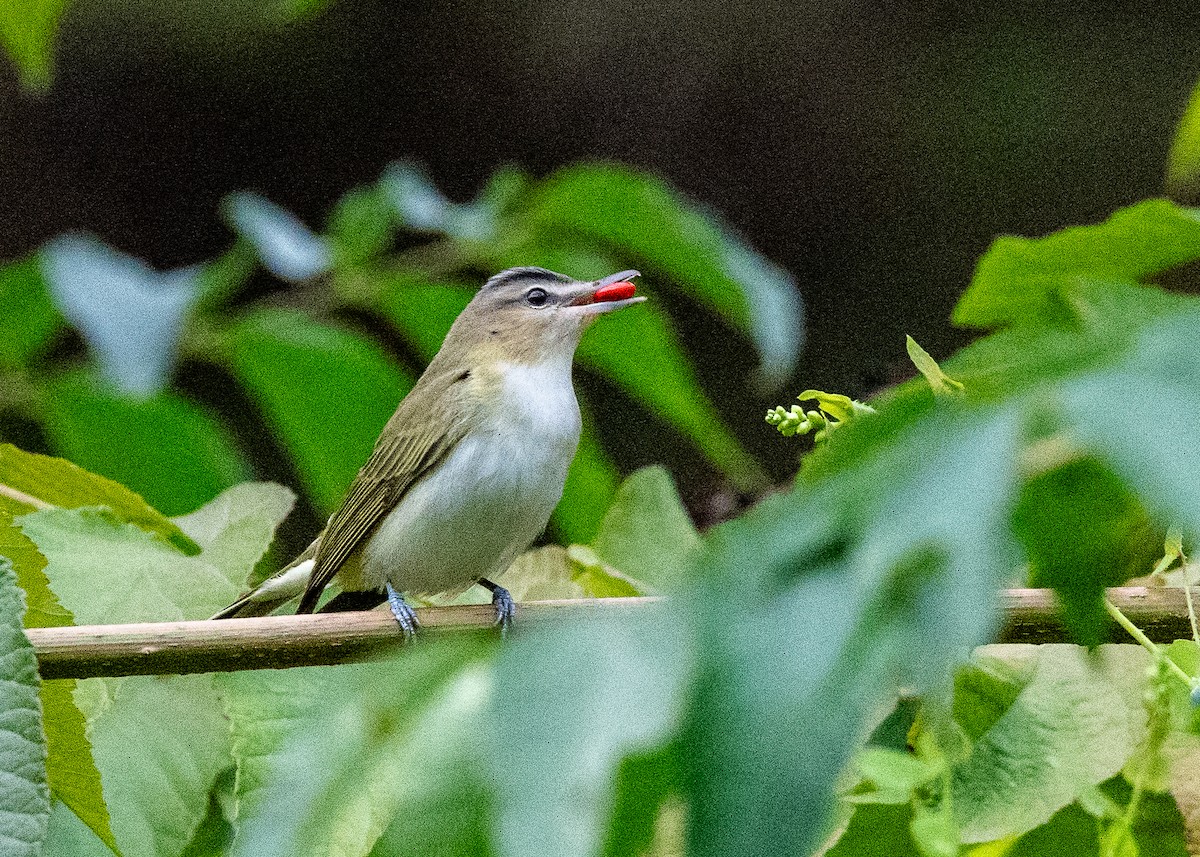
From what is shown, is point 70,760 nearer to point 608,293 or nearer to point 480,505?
point 480,505

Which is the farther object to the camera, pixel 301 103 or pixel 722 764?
pixel 301 103

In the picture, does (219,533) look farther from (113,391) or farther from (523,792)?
(523,792)

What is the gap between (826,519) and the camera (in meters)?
0.67

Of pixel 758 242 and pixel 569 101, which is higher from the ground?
pixel 569 101

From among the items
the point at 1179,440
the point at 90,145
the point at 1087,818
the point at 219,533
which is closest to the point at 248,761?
the point at 219,533

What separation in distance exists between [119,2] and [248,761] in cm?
701

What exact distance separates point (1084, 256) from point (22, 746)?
1014 mm

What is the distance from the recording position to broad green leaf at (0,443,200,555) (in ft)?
5.60

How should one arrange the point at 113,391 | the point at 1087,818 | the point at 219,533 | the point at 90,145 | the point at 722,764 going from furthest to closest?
the point at 90,145 < the point at 113,391 < the point at 219,533 < the point at 1087,818 < the point at 722,764

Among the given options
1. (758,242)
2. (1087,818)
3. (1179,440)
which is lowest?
(758,242)

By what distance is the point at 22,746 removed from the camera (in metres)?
1.11

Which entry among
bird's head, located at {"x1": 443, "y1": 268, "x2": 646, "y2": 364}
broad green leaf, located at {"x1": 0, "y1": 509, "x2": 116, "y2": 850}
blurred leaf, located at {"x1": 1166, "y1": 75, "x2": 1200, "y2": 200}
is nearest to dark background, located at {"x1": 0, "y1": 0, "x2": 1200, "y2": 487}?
bird's head, located at {"x1": 443, "y1": 268, "x2": 646, "y2": 364}

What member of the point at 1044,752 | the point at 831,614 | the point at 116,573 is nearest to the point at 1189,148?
the point at 1044,752

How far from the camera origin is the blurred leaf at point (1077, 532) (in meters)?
0.65
